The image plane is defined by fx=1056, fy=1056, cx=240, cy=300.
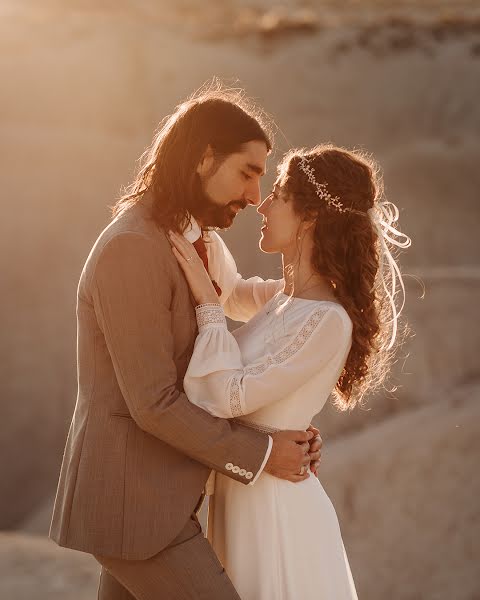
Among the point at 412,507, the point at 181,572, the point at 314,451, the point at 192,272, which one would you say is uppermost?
the point at 192,272

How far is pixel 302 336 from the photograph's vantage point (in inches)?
128

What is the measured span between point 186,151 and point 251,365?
69 centimetres

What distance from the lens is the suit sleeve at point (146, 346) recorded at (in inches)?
119

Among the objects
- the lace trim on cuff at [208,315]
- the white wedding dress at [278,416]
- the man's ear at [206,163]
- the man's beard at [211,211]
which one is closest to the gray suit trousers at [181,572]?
the white wedding dress at [278,416]

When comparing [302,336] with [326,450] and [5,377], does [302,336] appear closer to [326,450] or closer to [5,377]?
[326,450]

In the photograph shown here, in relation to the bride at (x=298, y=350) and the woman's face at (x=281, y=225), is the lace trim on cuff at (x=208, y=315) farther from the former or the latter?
the woman's face at (x=281, y=225)

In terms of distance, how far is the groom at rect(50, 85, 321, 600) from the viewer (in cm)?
304

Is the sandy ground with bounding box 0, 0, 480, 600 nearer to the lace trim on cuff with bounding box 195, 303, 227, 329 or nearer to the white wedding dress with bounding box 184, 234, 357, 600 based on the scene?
the white wedding dress with bounding box 184, 234, 357, 600

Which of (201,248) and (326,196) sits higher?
(326,196)

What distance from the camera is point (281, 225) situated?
Result: 3471 millimetres

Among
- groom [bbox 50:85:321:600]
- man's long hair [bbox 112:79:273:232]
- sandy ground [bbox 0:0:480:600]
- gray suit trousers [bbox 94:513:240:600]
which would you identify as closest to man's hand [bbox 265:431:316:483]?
groom [bbox 50:85:321:600]

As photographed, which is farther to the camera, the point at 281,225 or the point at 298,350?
the point at 281,225

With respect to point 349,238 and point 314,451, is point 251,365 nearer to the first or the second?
point 314,451

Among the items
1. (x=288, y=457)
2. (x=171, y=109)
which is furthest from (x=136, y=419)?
(x=171, y=109)
